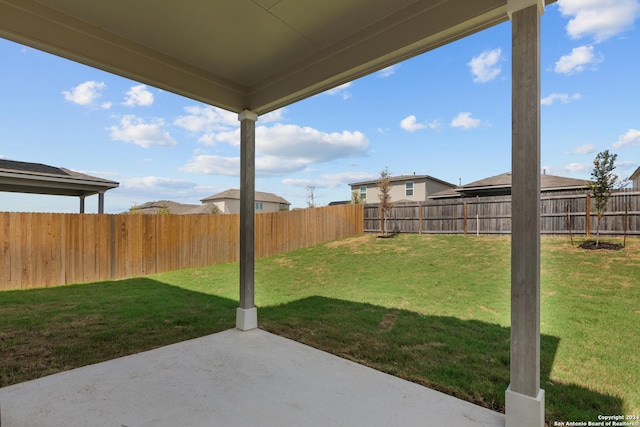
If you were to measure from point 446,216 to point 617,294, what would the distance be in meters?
6.71

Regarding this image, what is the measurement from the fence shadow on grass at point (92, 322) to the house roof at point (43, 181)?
2620 millimetres

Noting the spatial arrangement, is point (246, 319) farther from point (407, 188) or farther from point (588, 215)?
point (407, 188)

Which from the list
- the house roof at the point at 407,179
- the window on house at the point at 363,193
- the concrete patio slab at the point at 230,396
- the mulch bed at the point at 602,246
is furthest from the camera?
the window on house at the point at 363,193

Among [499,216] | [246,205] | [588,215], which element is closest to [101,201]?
[246,205]

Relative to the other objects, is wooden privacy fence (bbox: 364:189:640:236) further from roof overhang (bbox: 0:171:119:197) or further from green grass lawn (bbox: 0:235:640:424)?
roof overhang (bbox: 0:171:119:197)

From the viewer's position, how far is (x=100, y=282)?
6863 millimetres

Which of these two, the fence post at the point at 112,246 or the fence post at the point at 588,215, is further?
the fence post at the point at 588,215

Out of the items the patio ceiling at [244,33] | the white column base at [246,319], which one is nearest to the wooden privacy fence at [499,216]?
the patio ceiling at [244,33]

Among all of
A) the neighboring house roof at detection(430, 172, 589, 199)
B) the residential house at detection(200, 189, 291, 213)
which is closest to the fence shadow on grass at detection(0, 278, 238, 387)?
the neighboring house roof at detection(430, 172, 589, 199)

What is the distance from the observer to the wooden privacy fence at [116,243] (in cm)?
616

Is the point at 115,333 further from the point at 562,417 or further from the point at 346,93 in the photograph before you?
the point at 346,93

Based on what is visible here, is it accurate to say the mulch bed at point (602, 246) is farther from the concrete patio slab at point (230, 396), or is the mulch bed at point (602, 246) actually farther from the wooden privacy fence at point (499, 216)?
the concrete patio slab at point (230, 396)

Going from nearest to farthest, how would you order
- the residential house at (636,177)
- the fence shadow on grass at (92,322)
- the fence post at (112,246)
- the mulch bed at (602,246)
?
the fence shadow on grass at (92,322) → the fence post at (112,246) → the mulch bed at (602,246) → the residential house at (636,177)

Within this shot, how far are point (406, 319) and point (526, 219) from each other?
2.90m
